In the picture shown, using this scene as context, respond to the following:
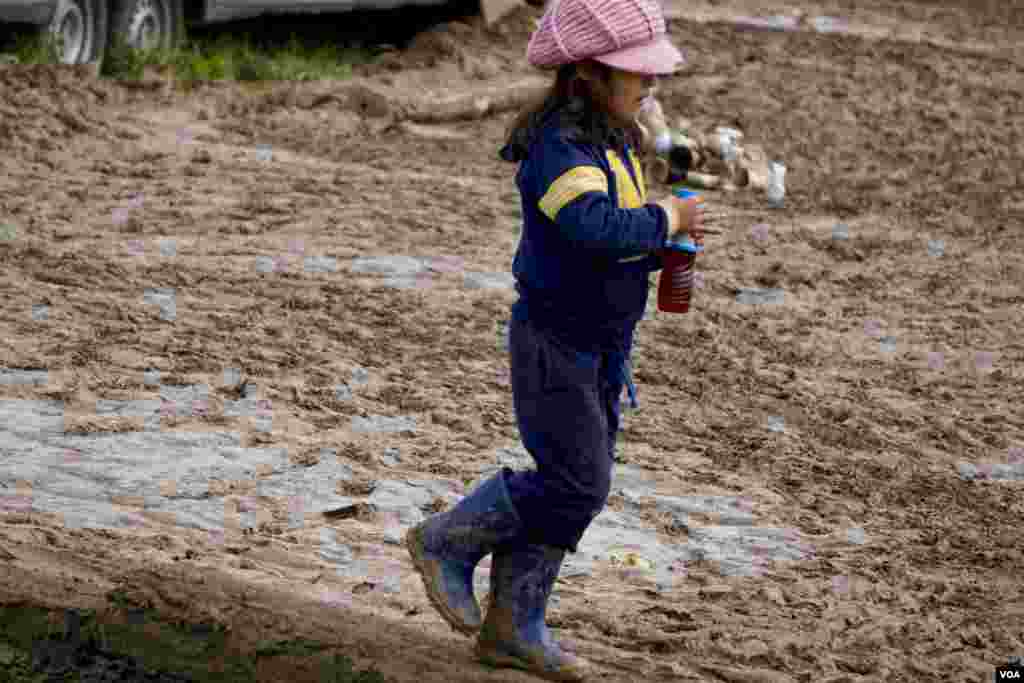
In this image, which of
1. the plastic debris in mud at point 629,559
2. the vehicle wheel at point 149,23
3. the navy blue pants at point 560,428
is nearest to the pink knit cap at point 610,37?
the navy blue pants at point 560,428

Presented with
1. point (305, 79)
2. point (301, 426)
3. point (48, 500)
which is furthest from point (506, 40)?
point (48, 500)

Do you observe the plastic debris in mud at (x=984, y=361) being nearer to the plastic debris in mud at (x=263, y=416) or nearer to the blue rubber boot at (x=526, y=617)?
the plastic debris in mud at (x=263, y=416)

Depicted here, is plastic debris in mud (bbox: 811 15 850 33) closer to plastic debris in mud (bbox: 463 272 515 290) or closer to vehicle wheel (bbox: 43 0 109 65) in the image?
vehicle wheel (bbox: 43 0 109 65)

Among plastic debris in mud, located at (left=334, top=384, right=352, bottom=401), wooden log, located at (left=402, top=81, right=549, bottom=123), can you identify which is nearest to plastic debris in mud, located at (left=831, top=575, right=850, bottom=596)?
plastic debris in mud, located at (left=334, top=384, right=352, bottom=401)

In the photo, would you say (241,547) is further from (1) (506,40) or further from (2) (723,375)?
(1) (506,40)

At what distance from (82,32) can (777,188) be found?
439 cm

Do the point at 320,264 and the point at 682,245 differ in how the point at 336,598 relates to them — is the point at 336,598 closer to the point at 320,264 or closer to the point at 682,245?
the point at 682,245

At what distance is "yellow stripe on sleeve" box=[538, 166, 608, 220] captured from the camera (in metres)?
3.38

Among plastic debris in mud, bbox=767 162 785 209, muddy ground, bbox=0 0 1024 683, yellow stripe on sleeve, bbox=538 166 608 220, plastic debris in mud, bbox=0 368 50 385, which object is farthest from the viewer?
plastic debris in mud, bbox=767 162 785 209

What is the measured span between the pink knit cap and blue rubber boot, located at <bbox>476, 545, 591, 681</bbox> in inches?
42.7

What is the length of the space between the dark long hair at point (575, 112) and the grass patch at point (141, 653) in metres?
1.18

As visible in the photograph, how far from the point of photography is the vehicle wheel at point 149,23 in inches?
414

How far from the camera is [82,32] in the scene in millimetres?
10273

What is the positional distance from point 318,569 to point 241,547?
228 mm
